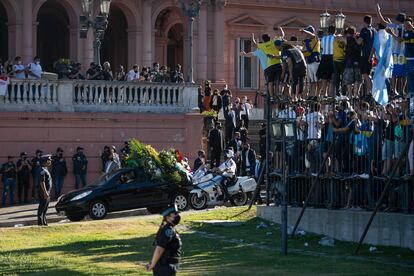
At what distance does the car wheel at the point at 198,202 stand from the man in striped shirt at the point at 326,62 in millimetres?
8015

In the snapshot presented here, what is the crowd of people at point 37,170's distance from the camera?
35.5 m

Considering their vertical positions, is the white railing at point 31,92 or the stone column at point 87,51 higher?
the stone column at point 87,51

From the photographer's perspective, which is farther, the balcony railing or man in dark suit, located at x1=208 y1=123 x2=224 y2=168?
man in dark suit, located at x1=208 y1=123 x2=224 y2=168

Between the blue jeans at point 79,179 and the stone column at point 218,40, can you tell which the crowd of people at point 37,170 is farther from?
the stone column at point 218,40

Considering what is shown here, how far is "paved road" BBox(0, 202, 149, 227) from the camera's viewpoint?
3087 centimetres

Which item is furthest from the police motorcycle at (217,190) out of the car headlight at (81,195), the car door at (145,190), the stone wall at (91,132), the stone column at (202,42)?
the stone column at (202,42)

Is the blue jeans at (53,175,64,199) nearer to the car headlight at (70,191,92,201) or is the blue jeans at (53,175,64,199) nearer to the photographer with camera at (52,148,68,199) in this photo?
the photographer with camera at (52,148,68,199)

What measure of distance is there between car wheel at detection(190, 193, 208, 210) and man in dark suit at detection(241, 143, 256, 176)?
340cm

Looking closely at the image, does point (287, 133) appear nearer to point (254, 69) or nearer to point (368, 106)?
point (368, 106)

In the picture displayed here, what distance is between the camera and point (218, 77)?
5216cm

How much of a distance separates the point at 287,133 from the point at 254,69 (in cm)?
2865

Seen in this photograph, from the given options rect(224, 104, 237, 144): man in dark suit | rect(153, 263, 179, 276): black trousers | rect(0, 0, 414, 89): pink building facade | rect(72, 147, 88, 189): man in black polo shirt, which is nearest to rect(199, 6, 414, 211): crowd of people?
rect(153, 263, 179, 276): black trousers

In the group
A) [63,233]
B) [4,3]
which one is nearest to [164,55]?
[4,3]

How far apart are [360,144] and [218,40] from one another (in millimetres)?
28840
